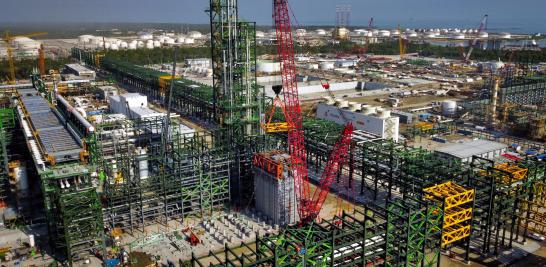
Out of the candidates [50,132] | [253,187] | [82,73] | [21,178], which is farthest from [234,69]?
[82,73]

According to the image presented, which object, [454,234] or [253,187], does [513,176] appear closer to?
[454,234]

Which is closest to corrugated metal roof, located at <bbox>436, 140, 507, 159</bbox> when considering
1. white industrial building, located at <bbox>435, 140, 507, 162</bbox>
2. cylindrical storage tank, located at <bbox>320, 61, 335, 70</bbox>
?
white industrial building, located at <bbox>435, 140, 507, 162</bbox>

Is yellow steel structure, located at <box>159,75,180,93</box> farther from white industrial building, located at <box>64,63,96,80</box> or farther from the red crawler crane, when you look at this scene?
the red crawler crane

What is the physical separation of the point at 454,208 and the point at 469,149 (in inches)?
634

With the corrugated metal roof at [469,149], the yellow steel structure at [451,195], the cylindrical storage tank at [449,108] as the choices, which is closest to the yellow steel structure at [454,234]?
the yellow steel structure at [451,195]

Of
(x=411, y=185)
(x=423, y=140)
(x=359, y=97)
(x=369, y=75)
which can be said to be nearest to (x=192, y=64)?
(x=369, y=75)

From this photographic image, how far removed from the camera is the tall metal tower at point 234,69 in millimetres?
33375

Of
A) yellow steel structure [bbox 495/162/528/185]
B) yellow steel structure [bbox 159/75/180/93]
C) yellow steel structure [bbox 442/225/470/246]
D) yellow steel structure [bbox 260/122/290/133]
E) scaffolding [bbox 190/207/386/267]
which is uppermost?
yellow steel structure [bbox 159/75/180/93]

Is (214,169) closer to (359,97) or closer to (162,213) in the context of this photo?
(162,213)

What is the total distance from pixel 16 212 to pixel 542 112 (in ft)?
177

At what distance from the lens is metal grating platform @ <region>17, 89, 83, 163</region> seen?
27.8m

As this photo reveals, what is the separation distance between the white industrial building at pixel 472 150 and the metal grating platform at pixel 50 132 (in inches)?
1047

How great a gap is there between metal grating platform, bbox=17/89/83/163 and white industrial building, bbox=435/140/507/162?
26.6 metres

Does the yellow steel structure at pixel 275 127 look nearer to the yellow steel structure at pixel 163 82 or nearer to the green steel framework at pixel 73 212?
the green steel framework at pixel 73 212
